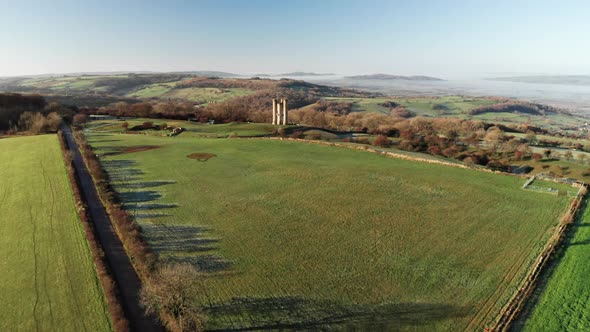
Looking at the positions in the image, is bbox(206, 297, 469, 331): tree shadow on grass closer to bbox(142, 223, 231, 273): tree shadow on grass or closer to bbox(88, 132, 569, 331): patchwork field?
bbox(88, 132, 569, 331): patchwork field

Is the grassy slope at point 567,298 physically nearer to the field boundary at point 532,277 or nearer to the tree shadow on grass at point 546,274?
the tree shadow on grass at point 546,274

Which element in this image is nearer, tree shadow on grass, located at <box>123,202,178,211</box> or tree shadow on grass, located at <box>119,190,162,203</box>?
tree shadow on grass, located at <box>123,202,178,211</box>

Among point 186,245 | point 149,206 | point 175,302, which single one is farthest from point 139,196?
point 175,302

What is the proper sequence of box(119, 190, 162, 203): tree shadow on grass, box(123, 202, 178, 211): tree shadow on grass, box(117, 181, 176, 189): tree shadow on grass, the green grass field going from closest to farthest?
the green grass field < box(123, 202, 178, 211): tree shadow on grass < box(119, 190, 162, 203): tree shadow on grass < box(117, 181, 176, 189): tree shadow on grass

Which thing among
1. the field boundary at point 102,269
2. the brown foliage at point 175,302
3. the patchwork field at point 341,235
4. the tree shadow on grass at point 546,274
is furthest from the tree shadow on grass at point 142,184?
the tree shadow on grass at point 546,274

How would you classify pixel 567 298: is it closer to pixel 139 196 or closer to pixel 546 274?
pixel 546 274

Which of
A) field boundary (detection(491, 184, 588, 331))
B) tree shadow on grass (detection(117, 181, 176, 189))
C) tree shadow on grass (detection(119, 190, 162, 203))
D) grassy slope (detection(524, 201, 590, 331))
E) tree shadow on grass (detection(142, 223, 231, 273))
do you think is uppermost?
tree shadow on grass (detection(117, 181, 176, 189))

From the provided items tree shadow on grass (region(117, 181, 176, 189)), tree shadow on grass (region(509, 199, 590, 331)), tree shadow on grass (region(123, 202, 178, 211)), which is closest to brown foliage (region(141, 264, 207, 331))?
tree shadow on grass (region(123, 202, 178, 211))
